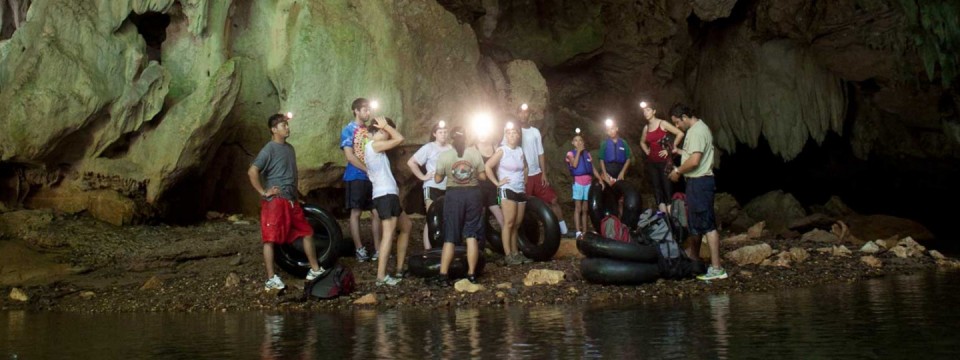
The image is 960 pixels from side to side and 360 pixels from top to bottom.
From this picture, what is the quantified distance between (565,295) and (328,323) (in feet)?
7.31

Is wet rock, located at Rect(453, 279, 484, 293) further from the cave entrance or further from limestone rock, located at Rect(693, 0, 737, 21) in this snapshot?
limestone rock, located at Rect(693, 0, 737, 21)

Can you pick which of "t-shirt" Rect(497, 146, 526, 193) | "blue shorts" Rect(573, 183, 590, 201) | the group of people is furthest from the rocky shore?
"blue shorts" Rect(573, 183, 590, 201)

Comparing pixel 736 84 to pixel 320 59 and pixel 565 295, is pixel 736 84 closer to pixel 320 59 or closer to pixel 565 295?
pixel 320 59

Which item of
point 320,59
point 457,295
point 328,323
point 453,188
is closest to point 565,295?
point 457,295

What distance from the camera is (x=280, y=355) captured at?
5574mm

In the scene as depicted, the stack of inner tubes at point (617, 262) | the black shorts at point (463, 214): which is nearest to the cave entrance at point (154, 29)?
the black shorts at point (463, 214)

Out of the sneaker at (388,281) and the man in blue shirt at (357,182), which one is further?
the man in blue shirt at (357,182)

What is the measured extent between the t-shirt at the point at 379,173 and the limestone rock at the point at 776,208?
10904 mm

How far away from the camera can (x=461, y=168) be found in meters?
8.98

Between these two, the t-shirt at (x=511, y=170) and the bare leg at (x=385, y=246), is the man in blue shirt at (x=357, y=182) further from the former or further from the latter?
the t-shirt at (x=511, y=170)

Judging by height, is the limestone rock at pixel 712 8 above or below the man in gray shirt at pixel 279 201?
above

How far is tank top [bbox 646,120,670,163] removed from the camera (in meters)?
11.3

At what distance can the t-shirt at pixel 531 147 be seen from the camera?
11656 millimetres

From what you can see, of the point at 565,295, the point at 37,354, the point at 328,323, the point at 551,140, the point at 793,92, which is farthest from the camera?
the point at 793,92
